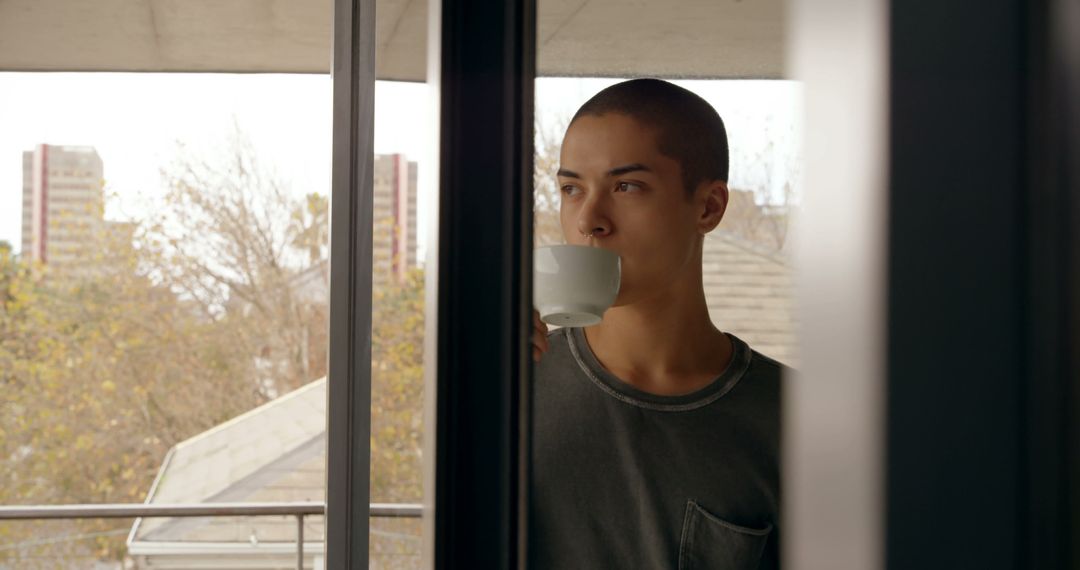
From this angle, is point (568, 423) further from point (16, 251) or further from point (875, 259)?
point (16, 251)

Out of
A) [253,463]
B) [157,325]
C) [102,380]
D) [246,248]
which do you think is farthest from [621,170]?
[102,380]

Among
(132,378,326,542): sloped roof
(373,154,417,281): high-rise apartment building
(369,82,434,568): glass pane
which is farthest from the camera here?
(132,378,326,542): sloped roof

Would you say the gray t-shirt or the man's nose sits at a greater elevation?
the man's nose

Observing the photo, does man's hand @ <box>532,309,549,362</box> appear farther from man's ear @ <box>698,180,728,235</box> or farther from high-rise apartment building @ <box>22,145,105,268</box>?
high-rise apartment building @ <box>22,145,105,268</box>

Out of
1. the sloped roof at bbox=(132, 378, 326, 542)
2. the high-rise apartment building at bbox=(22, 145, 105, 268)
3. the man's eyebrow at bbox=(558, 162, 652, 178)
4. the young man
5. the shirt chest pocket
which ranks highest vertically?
the high-rise apartment building at bbox=(22, 145, 105, 268)

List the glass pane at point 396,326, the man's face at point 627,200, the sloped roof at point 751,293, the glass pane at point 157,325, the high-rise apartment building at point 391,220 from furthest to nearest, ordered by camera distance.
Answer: the glass pane at point 157,325 → the high-rise apartment building at point 391,220 → the glass pane at point 396,326 → the man's face at point 627,200 → the sloped roof at point 751,293

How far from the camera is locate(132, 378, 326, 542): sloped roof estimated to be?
4395 millimetres

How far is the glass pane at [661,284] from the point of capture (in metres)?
0.39

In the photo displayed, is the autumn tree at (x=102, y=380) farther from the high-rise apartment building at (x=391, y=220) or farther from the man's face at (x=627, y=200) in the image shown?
the man's face at (x=627, y=200)

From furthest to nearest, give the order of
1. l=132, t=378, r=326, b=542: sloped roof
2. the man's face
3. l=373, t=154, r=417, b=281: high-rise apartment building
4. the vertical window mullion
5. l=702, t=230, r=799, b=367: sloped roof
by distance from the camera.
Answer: l=132, t=378, r=326, b=542: sloped roof
the vertical window mullion
l=373, t=154, r=417, b=281: high-rise apartment building
the man's face
l=702, t=230, r=799, b=367: sloped roof

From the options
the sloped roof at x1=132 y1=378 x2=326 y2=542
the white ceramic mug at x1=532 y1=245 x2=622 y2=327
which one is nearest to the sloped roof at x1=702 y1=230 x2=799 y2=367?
the white ceramic mug at x1=532 y1=245 x2=622 y2=327

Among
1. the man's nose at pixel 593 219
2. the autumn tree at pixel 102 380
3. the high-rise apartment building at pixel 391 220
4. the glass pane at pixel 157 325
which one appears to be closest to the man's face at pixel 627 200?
the man's nose at pixel 593 219

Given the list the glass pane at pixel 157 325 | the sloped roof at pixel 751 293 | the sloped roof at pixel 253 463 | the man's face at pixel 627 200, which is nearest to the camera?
the sloped roof at pixel 751 293

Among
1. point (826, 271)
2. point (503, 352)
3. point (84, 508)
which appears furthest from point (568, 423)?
point (84, 508)
